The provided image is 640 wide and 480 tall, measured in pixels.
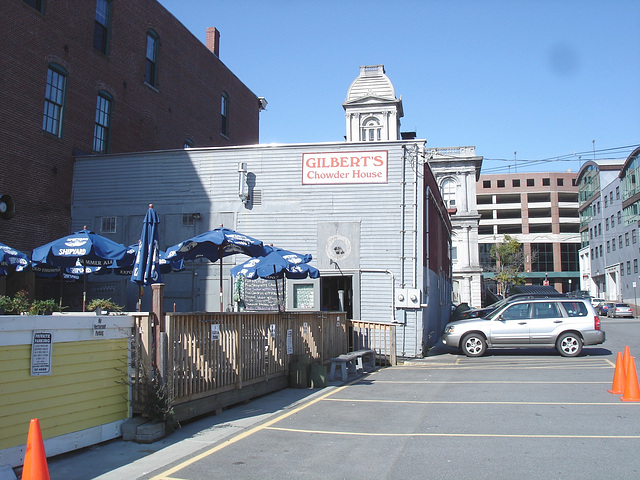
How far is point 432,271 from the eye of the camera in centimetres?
2227

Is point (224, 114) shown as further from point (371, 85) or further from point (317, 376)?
point (371, 85)

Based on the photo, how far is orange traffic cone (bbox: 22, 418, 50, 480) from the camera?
5000 mm

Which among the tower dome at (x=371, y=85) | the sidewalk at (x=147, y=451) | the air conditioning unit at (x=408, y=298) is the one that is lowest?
the sidewalk at (x=147, y=451)

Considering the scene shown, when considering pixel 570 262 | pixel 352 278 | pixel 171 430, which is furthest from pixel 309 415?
pixel 570 262

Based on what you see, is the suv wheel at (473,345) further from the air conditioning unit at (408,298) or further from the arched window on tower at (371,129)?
the arched window on tower at (371,129)

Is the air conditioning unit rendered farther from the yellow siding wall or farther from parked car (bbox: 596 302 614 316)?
parked car (bbox: 596 302 614 316)

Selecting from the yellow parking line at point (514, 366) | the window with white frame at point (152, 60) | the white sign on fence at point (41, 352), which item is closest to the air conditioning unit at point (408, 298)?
the yellow parking line at point (514, 366)

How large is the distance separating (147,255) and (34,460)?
5.92 m

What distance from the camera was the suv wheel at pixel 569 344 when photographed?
1720 centimetres

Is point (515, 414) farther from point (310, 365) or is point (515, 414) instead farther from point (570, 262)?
point (570, 262)

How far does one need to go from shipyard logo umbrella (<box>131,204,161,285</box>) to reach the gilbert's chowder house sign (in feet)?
27.9

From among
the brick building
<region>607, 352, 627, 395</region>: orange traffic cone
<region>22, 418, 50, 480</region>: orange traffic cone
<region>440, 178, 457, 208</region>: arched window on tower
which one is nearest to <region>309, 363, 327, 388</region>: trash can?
<region>607, 352, 627, 395</region>: orange traffic cone

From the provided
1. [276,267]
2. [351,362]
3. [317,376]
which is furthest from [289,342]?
[351,362]

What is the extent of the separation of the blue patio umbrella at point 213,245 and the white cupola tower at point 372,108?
40551 millimetres
